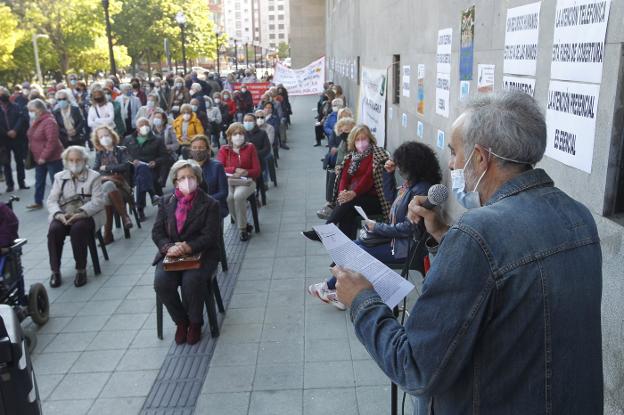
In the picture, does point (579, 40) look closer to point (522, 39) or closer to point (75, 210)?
point (522, 39)

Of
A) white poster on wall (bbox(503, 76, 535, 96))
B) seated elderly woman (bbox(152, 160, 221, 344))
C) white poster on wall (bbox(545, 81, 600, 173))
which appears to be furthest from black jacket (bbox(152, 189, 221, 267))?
white poster on wall (bbox(545, 81, 600, 173))

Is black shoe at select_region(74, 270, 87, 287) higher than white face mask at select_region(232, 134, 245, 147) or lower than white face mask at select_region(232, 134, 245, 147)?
lower

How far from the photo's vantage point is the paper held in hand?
2117 millimetres

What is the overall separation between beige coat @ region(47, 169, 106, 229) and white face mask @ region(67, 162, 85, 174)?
2.0 inches

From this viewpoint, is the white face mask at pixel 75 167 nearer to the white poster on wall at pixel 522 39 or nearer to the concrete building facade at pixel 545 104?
the concrete building facade at pixel 545 104

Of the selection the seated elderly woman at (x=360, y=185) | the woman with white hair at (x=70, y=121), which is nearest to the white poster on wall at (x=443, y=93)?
the seated elderly woman at (x=360, y=185)

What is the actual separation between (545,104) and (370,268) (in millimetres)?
1946

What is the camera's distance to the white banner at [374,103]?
841 cm

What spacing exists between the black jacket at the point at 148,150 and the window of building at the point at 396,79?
4.09 metres

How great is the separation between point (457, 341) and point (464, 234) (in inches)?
10.9

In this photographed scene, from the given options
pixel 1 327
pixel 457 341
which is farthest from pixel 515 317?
pixel 1 327

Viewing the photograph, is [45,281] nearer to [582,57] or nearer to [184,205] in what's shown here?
[184,205]

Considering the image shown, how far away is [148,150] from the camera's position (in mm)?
9859

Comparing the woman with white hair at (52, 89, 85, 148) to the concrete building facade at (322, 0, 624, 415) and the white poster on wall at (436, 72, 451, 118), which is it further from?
the white poster on wall at (436, 72, 451, 118)
